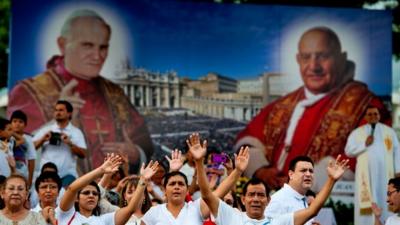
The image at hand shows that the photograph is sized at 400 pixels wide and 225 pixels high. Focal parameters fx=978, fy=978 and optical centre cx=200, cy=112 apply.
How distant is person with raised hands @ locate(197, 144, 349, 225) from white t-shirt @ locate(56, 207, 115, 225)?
3.49 ft

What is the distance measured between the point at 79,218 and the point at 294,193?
83.5 inches

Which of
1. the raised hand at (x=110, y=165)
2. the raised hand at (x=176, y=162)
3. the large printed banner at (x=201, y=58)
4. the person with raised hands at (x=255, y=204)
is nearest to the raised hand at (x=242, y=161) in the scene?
the person with raised hands at (x=255, y=204)

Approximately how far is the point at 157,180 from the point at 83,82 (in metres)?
3.55

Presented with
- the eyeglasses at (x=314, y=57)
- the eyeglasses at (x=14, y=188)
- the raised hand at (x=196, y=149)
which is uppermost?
the eyeglasses at (x=314, y=57)

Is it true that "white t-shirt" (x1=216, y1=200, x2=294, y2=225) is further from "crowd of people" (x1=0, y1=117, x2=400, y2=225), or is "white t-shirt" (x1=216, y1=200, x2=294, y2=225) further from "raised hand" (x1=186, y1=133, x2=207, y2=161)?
"raised hand" (x1=186, y1=133, x2=207, y2=161)

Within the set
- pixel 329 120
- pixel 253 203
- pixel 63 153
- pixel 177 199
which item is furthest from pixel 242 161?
pixel 329 120

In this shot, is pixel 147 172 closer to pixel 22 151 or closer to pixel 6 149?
pixel 6 149

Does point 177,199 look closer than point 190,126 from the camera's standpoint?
Yes

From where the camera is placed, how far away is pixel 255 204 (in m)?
8.75

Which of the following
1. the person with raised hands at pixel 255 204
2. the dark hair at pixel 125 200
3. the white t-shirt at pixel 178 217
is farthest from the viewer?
the dark hair at pixel 125 200

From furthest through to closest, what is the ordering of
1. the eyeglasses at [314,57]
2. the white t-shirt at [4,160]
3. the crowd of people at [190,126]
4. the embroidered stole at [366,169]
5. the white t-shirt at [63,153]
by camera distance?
the eyeglasses at [314,57], the embroidered stole at [366,169], the crowd of people at [190,126], the white t-shirt at [63,153], the white t-shirt at [4,160]

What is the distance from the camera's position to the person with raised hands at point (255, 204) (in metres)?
8.26

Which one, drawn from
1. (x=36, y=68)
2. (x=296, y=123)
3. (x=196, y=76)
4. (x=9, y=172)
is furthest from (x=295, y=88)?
(x=9, y=172)

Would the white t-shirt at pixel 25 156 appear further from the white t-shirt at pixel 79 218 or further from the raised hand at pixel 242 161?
the raised hand at pixel 242 161
